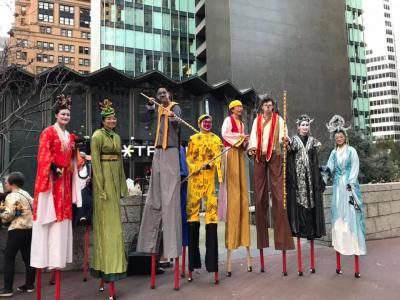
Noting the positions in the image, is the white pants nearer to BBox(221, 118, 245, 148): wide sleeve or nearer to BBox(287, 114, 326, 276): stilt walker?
BBox(221, 118, 245, 148): wide sleeve

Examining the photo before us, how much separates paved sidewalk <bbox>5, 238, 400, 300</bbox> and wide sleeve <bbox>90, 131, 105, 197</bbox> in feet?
4.50

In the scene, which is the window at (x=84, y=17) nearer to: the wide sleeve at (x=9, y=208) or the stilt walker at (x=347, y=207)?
the wide sleeve at (x=9, y=208)

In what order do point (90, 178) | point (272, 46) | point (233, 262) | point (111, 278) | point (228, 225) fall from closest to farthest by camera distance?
point (111, 278), point (90, 178), point (228, 225), point (233, 262), point (272, 46)

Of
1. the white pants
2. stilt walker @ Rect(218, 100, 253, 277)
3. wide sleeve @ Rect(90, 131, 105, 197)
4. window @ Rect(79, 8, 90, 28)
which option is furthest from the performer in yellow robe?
window @ Rect(79, 8, 90, 28)

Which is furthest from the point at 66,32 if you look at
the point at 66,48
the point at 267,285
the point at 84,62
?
the point at 267,285

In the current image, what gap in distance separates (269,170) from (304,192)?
60cm

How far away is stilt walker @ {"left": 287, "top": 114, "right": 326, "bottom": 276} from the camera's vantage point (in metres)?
5.29

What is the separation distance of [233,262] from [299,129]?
8.02 ft

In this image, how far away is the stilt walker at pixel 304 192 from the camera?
5.29 m

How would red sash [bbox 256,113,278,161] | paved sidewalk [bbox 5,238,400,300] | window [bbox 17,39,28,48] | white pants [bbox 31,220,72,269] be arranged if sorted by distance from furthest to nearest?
window [bbox 17,39,28,48]
red sash [bbox 256,113,278,161]
paved sidewalk [bbox 5,238,400,300]
white pants [bbox 31,220,72,269]

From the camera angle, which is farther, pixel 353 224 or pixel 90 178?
pixel 353 224

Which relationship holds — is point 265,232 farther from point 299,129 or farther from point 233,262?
point 299,129

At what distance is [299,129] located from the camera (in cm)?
554

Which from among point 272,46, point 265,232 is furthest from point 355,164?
point 272,46
